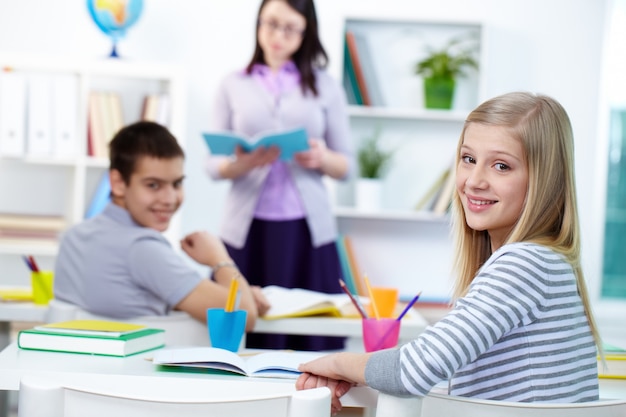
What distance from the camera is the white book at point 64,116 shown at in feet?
12.3

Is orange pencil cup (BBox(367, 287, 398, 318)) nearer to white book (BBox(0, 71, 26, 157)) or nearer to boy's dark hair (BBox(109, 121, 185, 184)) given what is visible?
boy's dark hair (BBox(109, 121, 185, 184))

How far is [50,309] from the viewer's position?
1.80 m

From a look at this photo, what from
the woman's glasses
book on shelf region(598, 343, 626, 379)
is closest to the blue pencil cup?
book on shelf region(598, 343, 626, 379)

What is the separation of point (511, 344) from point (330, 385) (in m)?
0.25

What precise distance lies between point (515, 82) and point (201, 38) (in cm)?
150

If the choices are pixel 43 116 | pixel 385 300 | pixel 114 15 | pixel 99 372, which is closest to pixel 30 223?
pixel 43 116

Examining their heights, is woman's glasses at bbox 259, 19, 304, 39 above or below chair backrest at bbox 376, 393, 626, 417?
above

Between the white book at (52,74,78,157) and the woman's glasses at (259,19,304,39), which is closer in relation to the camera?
the woman's glasses at (259,19,304,39)

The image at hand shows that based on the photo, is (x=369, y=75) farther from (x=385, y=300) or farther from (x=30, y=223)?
(x=385, y=300)

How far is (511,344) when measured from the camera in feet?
3.80

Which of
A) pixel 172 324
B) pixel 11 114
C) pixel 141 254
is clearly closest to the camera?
pixel 172 324

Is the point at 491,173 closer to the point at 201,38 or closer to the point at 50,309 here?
the point at 50,309

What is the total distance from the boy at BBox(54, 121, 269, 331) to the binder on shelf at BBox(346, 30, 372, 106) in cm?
194

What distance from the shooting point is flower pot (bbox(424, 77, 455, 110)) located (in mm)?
3953
